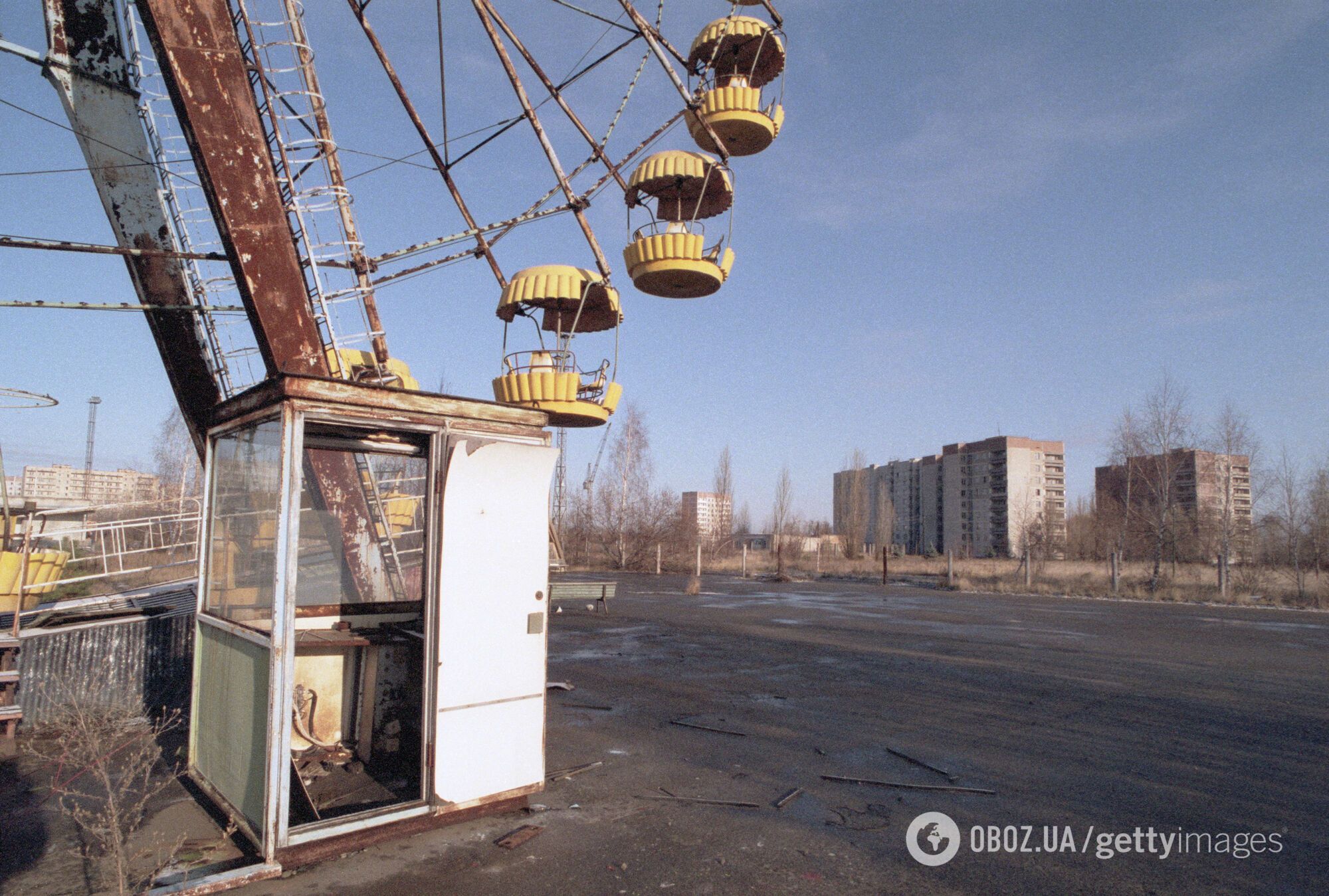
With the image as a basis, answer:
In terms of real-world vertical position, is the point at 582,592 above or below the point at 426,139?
below

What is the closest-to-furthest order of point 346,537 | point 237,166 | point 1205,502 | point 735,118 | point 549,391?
1. point 237,166
2. point 346,537
3. point 549,391
4. point 735,118
5. point 1205,502

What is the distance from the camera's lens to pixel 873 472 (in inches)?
6319

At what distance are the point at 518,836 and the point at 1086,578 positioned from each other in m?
40.2

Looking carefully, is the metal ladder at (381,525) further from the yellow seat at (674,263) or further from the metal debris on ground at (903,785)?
the metal debris on ground at (903,785)

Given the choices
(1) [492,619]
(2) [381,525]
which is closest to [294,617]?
(1) [492,619]

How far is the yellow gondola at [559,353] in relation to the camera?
42.5 feet

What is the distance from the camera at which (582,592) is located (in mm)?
17281

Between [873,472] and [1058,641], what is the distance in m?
150

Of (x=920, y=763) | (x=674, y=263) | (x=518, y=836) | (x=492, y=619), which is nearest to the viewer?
(x=518, y=836)

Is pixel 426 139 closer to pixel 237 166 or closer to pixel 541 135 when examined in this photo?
pixel 541 135

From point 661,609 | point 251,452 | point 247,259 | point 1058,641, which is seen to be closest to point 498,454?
point 251,452

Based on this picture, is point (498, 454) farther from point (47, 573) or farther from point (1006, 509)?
point (1006, 509)
